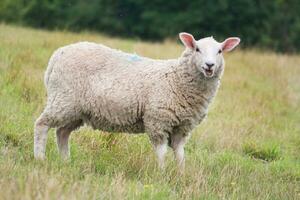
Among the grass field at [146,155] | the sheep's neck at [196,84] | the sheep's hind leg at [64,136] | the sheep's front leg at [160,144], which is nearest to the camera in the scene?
the grass field at [146,155]

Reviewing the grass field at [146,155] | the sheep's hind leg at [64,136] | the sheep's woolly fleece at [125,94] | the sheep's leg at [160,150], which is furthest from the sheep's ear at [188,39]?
the sheep's hind leg at [64,136]

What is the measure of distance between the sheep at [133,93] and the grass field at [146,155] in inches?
12.5

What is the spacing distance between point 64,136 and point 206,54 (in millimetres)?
1769

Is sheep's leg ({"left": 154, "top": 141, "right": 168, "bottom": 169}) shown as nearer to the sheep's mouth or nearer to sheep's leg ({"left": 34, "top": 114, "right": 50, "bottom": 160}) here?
the sheep's mouth

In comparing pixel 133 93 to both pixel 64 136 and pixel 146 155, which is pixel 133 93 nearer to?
pixel 146 155

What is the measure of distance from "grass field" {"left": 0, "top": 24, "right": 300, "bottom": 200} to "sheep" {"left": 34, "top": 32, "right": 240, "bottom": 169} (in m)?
0.32

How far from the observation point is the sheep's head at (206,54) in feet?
20.7

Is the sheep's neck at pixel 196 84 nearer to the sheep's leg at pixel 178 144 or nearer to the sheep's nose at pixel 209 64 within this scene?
the sheep's nose at pixel 209 64

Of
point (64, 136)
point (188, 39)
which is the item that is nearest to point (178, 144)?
point (188, 39)

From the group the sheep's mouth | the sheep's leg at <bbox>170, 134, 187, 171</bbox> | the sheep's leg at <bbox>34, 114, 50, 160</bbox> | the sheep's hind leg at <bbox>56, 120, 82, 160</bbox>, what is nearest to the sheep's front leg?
the sheep's leg at <bbox>170, 134, 187, 171</bbox>

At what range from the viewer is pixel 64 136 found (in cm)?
688

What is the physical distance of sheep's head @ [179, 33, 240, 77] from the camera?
6.31 meters

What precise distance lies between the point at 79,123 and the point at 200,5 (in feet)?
83.7

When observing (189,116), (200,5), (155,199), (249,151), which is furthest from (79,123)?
(200,5)
